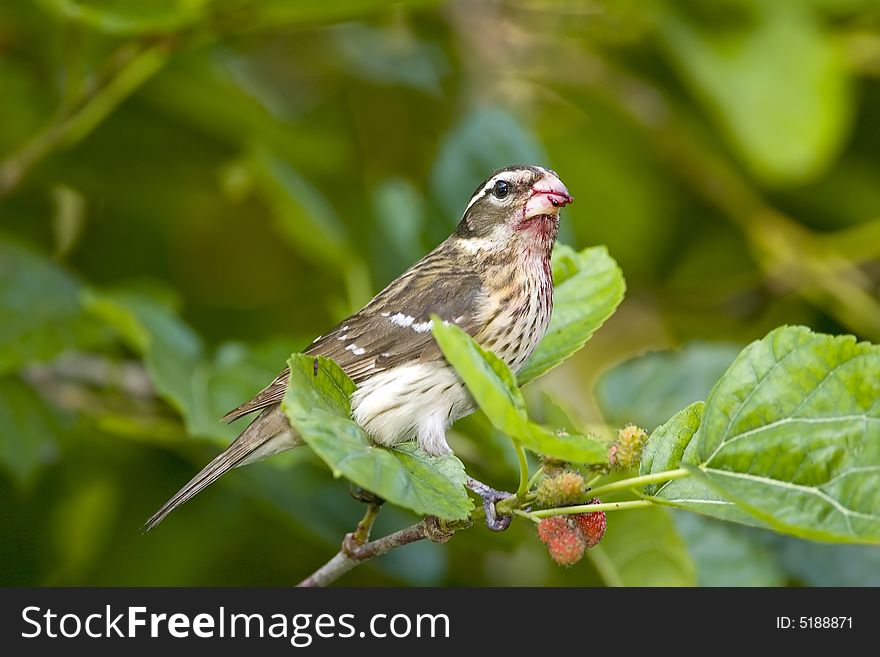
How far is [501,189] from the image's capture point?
2.72m

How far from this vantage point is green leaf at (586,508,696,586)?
109 inches

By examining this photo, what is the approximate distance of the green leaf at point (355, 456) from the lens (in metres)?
1.62

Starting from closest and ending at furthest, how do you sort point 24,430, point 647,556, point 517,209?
point 517,209
point 647,556
point 24,430

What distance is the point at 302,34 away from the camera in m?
4.59

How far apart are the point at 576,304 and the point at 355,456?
993mm

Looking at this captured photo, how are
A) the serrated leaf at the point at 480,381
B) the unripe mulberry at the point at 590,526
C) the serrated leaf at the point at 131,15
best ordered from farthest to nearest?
1. the serrated leaf at the point at 131,15
2. the unripe mulberry at the point at 590,526
3. the serrated leaf at the point at 480,381

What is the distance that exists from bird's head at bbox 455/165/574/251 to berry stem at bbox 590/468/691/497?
0.95m

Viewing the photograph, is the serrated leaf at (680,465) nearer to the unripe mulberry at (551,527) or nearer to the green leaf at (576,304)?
the unripe mulberry at (551,527)

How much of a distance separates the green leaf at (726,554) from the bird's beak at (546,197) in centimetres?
116

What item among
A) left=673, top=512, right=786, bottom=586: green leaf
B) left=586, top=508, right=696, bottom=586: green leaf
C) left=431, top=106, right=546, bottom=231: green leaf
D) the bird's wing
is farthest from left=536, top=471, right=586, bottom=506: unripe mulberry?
left=431, top=106, right=546, bottom=231: green leaf

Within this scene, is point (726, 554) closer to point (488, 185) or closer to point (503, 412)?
point (488, 185)

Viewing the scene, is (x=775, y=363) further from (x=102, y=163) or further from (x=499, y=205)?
(x=102, y=163)

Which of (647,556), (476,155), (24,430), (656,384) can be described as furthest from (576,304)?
(24,430)

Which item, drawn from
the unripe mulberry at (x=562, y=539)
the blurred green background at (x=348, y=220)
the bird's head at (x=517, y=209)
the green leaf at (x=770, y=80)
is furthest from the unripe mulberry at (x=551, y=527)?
the green leaf at (x=770, y=80)
